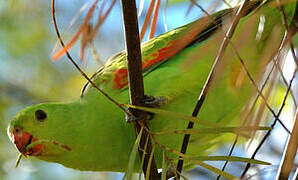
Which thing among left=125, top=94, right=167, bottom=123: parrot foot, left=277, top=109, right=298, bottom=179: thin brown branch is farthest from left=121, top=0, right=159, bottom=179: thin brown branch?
left=277, top=109, right=298, bottom=179: thin brown branch

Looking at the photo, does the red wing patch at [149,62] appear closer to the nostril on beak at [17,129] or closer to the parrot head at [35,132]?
the parrot head at [35,132]

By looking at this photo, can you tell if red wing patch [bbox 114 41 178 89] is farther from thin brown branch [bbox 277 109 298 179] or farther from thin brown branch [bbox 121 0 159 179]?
thin brown branch [bbox 277 109 298 179]

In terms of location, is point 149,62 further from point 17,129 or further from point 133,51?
point 133,51

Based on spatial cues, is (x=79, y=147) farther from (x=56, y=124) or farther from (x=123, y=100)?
(x=123, y=100)

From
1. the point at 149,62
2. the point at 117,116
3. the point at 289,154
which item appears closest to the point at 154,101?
the point at 117,116

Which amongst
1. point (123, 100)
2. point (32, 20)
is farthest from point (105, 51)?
point (123, 100)

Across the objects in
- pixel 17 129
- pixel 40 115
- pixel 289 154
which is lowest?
pixel 289 154

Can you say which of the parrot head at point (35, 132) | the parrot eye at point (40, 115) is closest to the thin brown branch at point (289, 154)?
the parrot head at point (35, 132)
